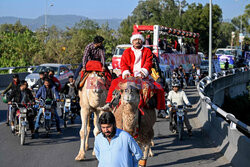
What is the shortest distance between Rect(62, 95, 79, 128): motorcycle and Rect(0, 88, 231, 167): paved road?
3.57 feet

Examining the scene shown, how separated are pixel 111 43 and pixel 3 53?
16503mm

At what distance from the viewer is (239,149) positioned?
10031 mm

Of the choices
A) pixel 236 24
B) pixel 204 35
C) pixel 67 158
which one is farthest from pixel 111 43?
pixel 236 24

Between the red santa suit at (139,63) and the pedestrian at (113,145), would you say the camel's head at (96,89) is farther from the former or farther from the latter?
the pedestrian at (113,145)

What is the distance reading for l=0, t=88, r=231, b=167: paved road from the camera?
34.9 ft

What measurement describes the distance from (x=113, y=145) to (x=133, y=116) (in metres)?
2.35

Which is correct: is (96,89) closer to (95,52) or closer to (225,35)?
(95,52)

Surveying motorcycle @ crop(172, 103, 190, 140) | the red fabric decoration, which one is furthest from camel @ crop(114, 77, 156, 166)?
motorcycle @ crop(172, 103, 190, 140)

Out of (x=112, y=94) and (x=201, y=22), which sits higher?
(x=201, y=22)

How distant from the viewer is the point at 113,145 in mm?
5801

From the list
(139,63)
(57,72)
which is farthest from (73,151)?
(57,72)

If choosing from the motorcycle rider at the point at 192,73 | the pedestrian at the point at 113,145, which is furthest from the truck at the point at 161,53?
the pedestrian at the point at 113,145

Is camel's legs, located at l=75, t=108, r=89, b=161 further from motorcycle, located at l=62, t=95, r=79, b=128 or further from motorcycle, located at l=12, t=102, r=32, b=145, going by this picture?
motorcycle, located at l=62, t=95, r=79, b=128

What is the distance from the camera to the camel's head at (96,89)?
36.3 feet
